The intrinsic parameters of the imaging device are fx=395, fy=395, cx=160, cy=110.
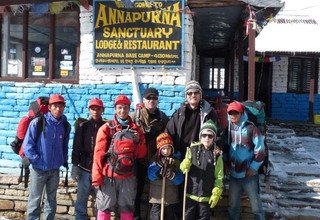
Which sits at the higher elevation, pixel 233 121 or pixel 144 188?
pixel 233 121

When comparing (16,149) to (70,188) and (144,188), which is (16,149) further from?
(144,188)

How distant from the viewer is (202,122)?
4.67 meters

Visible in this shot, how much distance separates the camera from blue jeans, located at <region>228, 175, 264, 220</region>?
493cm

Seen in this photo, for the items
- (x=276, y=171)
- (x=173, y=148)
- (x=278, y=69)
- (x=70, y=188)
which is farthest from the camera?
(x=278, y=69)

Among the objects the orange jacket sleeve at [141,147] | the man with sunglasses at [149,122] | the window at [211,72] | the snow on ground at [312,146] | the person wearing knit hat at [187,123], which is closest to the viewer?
the orange jacket sleeve at [141,147]

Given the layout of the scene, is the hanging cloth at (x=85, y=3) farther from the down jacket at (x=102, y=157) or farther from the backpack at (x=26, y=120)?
the down jacket at (x=102, y=157)

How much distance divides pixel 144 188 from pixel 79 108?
5.57ft

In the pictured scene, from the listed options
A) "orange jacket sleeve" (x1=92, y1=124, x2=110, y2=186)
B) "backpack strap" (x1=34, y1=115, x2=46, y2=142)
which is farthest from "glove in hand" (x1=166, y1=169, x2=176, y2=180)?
"backpack strap" (x1=34, y1=115, x2=46, y2=142)

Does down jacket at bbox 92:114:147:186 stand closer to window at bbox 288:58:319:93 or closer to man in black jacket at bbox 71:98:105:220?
man in black jacket at bbox 71:98:105:220

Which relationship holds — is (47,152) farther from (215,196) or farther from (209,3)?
(209,3)

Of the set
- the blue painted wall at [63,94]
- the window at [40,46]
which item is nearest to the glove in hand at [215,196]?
the blue painted wall at [63,94]

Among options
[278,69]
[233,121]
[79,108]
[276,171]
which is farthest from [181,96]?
[278,69]

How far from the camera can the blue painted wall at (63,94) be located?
19.2ft

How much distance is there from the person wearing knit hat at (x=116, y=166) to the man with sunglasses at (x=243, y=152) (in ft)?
3.66
